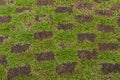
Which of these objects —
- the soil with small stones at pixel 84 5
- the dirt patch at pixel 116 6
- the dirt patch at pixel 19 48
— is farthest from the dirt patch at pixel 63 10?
the dirt patch at pixel 19 48

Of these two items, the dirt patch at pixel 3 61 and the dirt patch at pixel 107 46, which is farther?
the dirt patch at pixel 107 46

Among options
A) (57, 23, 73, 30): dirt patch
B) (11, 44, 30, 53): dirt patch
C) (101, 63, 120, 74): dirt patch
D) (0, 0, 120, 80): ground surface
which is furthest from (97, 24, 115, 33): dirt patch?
(11, 44, 30, 53): dirt patch

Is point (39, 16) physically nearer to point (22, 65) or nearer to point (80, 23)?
point (80, 23)

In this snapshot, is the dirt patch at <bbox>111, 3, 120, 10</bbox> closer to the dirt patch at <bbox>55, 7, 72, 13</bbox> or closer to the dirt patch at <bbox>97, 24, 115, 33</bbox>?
the dirt patch at <bbox>97, 24, 115, 33</bbox>

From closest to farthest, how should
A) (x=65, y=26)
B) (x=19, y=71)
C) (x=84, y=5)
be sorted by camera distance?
(x=19, y=71) < (x=65, y=26) < (x=84, y=5)

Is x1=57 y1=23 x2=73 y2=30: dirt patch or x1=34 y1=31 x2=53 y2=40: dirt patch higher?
x1=57 y1=23 x2=73 y2=30: dirt patch

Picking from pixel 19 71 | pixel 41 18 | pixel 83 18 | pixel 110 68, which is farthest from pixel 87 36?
pixel 19 71

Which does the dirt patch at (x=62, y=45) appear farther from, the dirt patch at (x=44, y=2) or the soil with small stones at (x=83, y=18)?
the dirt patch at (x=44, y=2)

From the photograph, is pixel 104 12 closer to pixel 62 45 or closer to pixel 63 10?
pixel 63 10
